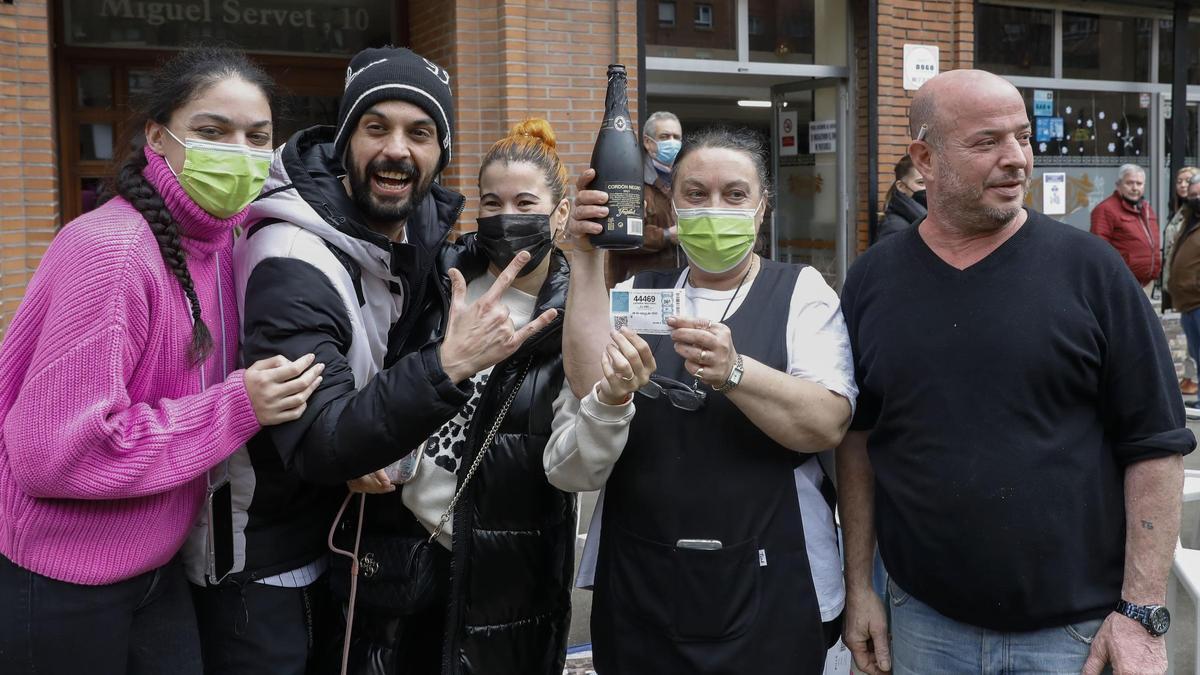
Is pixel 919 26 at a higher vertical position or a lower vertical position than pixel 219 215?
higher

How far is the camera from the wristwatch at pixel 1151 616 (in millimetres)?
2273

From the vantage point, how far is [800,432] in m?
2.39

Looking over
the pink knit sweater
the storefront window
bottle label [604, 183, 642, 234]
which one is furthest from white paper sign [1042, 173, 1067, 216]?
the pink knit sweater

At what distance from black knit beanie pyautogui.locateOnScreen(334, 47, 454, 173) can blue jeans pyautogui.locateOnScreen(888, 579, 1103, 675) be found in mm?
1617

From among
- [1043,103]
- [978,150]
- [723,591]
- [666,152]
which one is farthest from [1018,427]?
[1043,103]


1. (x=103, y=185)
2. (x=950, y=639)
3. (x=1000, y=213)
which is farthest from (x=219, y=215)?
(x=950, y=639)

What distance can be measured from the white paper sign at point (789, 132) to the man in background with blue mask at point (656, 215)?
372cm

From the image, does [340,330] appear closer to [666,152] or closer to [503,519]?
[503,519]

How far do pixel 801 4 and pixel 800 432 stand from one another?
26.0ft

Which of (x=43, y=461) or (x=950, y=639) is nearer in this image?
(x=43, y=461)

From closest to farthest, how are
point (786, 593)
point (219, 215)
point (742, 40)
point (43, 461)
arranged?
point (43, 461), point (219, 215), point (786, 593), point (742, 40)

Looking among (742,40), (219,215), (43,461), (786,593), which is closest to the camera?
(43,461)

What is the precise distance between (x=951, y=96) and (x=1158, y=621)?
3.99 ft

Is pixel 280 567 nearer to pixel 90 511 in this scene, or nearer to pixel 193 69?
pixel 90 511
